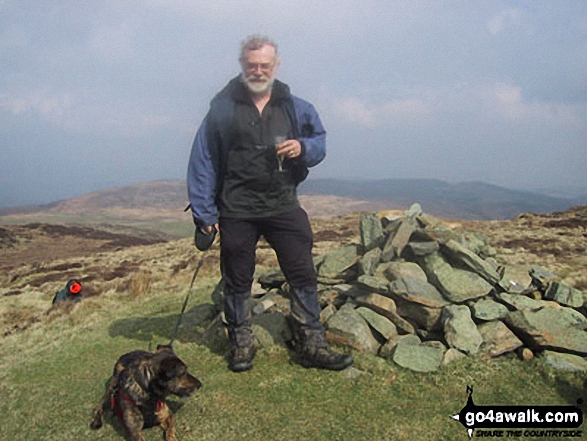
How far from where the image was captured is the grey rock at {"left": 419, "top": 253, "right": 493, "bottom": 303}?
7.29 m

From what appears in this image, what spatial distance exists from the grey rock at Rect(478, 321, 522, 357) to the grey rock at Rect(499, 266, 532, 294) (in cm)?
115

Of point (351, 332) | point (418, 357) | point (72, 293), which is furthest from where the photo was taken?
point (72, 293)

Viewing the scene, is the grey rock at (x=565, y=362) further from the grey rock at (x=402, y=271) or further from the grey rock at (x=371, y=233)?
the grey rock at (x=371, y=233)

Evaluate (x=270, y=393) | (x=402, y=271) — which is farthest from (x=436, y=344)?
(x=270, y=393)

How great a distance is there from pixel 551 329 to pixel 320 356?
349 centimetres

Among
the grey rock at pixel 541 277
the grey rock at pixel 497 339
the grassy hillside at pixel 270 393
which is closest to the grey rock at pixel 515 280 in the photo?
the grey rock at pixel 541 277

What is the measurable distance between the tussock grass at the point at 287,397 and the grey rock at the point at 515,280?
1.77m

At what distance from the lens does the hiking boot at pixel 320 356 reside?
6045 mm

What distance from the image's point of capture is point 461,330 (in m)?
6.62

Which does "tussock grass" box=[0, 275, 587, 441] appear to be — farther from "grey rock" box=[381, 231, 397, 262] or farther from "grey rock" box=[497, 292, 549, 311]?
"grey rock" box=[381, 231, 397, 262]

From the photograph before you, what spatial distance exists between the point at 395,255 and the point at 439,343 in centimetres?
233

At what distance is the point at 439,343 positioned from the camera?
21.8 ft

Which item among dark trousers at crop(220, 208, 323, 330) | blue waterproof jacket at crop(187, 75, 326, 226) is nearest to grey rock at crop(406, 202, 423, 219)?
dark trousers at crop(220, 208, 323, 330)

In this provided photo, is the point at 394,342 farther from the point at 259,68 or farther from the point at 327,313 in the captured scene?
the point at 259,68
